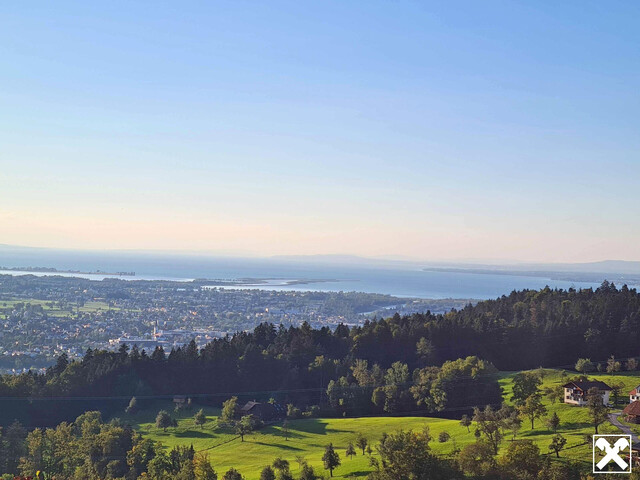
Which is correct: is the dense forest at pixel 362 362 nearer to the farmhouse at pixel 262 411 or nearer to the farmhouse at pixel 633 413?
the farmhouse at pixel 262 411

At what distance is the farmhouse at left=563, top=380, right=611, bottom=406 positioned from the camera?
4341 centimetres

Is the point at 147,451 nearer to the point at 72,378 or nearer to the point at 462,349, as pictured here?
the point at 72,378

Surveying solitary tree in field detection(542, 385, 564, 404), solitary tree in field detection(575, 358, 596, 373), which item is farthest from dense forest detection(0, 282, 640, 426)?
solitary tree in field detection(542, 385, 564, 404)

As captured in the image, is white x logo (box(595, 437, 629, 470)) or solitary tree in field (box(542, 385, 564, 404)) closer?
white x logo (box(595, 437, 629, 470))

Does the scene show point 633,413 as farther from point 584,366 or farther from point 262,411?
point 262,411

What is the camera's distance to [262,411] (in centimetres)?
5428

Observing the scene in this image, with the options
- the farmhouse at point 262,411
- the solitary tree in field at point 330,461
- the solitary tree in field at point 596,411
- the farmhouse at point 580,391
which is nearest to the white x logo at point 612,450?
the solitary tree in field at point 596,411

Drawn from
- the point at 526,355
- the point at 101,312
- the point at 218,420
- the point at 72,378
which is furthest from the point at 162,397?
the point at 101,312

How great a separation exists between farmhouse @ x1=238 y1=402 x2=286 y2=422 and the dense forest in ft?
18.7

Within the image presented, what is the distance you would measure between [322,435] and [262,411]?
8799 mm

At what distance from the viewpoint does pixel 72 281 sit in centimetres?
→ 18450

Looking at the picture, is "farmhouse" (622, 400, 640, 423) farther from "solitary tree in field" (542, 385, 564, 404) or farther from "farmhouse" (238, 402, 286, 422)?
"farmhouse" (238, 402, 286, 422)

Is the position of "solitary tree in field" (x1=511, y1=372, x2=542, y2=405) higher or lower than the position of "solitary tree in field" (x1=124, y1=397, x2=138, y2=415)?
higher

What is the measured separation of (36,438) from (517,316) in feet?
213
